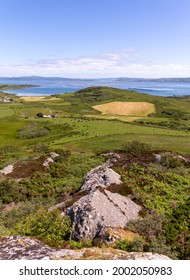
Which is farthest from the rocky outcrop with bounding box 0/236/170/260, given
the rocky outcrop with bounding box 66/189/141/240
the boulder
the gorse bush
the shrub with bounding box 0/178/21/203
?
the shrub with bounding box 0/178/21/203

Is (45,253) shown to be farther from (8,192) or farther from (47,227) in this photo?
(8,192)

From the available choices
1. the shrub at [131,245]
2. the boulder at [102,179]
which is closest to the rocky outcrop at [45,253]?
the shrub at [131,245]

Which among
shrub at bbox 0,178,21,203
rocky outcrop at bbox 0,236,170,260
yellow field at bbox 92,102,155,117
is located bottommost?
shrub at bbox 0,178,21,203

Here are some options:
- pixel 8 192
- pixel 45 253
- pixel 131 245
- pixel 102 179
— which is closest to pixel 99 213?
pixel 131 245

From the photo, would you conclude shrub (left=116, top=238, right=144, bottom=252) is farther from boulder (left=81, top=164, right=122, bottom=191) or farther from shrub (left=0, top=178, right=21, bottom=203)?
shrub (left=0, top=178, right=21, bottom=203)
